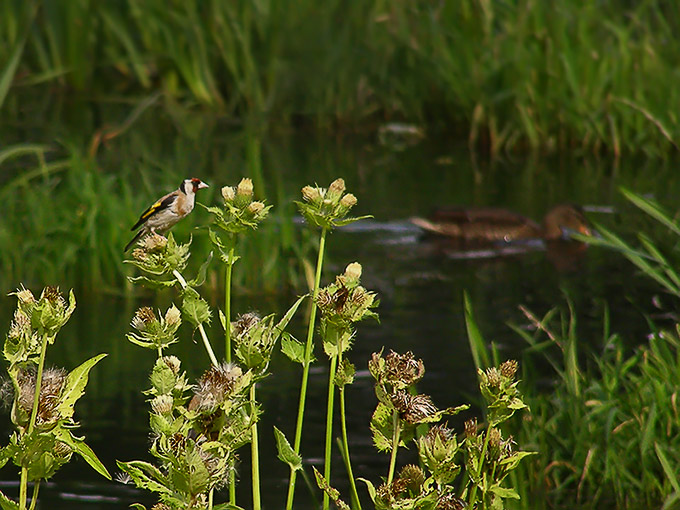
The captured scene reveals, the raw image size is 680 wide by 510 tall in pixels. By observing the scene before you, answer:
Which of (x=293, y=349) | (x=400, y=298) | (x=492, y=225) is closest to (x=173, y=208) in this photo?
(x=400, y=298)

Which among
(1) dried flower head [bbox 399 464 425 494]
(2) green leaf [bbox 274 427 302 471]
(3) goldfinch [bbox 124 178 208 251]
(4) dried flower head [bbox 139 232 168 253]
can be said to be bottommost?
(3) goldfinch [bbox 124 178 208 251]

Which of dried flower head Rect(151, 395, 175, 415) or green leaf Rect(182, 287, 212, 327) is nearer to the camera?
dried flower head Rect(151, 395, 175, 415)

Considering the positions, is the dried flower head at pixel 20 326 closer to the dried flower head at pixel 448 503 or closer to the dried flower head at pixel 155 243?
the dried flower head at pixel 155 243

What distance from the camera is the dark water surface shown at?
5219mm

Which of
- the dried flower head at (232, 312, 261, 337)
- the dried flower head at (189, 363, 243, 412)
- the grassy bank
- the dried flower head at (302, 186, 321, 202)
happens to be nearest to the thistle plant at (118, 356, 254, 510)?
the dried flower head at (189, 363, 243, 412)

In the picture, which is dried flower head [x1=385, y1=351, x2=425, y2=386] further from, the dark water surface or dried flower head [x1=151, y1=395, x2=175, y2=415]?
the dark water surface

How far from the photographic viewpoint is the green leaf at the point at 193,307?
9.04ft

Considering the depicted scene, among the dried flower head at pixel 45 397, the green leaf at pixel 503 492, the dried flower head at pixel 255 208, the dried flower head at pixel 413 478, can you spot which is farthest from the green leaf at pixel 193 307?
the green leaf at pixel 503 492

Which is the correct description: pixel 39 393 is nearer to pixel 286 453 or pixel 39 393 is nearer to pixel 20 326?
pixel 20 326

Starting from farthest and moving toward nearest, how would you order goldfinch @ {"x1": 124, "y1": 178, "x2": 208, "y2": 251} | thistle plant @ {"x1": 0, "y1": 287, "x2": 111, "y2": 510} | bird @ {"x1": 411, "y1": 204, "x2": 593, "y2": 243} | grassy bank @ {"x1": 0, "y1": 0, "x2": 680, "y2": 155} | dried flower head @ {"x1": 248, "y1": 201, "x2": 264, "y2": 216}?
grassy bank @ {"x1": 0, "y1": 0, "x2": 680, "y2": 155}, bird @ {"x1": 411, "y1": 204, "x2": 593, "y2": 243}, goldfinch @ {"x1": 124, "y1": 178, "x2": 208, "y2": 251}, dried flower head @ {"x1": 248, "y1": 201, "x2": 264, "y2": 216}, thistle plant @ {"x1": 0, "y1": 287, "x2": 111, "y2": 510}

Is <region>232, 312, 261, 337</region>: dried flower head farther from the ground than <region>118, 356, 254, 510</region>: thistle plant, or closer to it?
farther from the ground

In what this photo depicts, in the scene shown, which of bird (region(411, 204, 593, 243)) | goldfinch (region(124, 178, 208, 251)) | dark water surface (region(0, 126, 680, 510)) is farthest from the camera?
bird (region(411, 204, 593, 243))

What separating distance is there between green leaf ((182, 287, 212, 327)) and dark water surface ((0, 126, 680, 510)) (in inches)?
13.9

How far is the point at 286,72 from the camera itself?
14.0m
